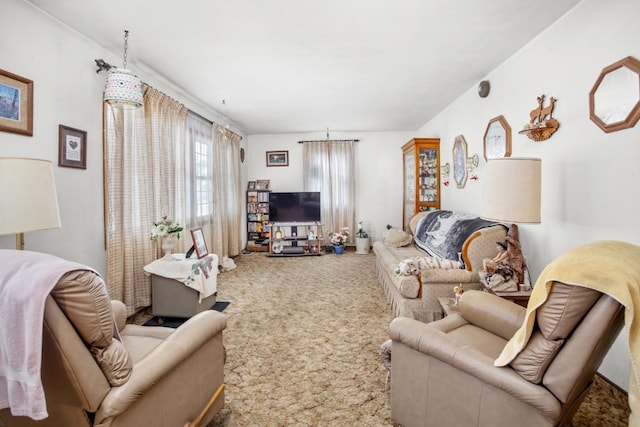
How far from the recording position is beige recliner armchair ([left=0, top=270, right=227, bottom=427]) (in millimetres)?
934

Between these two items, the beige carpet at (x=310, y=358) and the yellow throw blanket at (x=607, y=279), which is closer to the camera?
the yellow throw blanket at (x=607, y=279)

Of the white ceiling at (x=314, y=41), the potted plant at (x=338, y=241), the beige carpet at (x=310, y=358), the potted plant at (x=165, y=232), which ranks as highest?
the white ceiling at (x=314, y=41)

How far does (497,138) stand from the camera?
126 inches

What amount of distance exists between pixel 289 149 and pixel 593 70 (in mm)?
5192

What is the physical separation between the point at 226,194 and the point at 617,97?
489cm

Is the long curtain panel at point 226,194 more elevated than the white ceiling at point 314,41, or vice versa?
the white ceiling at point 314,41

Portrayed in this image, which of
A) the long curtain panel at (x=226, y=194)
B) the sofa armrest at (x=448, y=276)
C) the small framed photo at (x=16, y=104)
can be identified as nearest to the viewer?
the small framed photo at (x=16, y=104)

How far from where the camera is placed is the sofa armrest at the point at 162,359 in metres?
1.03

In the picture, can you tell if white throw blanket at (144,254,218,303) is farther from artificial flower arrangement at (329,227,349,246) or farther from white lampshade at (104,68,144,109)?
artificial flower arrangement at (329,227,349,246)

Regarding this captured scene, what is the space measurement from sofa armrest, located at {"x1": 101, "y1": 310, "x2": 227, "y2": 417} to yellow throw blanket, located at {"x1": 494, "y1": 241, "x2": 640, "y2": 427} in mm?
1272

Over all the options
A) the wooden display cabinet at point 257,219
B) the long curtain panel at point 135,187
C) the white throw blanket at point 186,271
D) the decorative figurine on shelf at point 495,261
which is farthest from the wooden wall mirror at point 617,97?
the wooden display cabinet at point 257,219

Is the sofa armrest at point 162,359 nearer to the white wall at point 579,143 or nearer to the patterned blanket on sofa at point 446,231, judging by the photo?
the patterned blanket on sofa at point 446,231

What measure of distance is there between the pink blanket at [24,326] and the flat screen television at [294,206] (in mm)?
5187

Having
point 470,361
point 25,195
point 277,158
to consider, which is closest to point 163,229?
point 25,195
